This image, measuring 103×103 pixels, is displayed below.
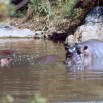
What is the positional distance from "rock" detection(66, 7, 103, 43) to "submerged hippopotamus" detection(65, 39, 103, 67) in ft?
9.41

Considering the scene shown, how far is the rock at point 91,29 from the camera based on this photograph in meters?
12.2

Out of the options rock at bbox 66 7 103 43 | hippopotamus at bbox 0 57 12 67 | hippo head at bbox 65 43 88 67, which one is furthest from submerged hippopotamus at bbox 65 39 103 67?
rock at bbox 66 7 103 43

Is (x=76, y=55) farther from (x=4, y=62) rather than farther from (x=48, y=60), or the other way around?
(x=4, y=62)

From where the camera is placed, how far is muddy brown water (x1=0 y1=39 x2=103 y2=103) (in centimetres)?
490

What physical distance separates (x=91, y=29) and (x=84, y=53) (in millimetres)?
3893

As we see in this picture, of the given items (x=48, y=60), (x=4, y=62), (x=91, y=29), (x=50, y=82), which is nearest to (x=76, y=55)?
(x=48, y=60)

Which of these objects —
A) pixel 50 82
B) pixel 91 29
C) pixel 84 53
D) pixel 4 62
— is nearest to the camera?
pixel 50 82

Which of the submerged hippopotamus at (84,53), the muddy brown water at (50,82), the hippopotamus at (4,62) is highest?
the submerged hippopotamus at (84,53)

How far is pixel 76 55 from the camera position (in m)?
8.40

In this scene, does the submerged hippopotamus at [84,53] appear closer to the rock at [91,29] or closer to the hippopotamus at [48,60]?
the hippopotamus at [48,60]

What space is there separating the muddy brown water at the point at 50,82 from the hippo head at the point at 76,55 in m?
0.19

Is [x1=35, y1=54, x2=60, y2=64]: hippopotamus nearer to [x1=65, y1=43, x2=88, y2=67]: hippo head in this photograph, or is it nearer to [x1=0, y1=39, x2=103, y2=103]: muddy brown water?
[x1=0, y1=39, x2=103, y2=103]: muddy brown water

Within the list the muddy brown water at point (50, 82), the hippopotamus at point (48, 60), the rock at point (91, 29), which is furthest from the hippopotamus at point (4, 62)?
the rock at point (91, 29)

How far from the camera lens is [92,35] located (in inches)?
484
